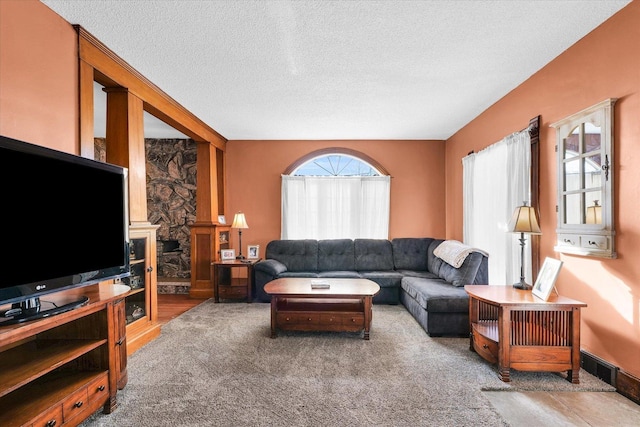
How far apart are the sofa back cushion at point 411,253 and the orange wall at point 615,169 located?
210 cm

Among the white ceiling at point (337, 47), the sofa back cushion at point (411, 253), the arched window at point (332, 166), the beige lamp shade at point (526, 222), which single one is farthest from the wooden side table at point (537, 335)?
the arched window at point (332, 166)

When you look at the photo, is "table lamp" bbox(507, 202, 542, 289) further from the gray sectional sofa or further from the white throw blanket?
the white throw blanket

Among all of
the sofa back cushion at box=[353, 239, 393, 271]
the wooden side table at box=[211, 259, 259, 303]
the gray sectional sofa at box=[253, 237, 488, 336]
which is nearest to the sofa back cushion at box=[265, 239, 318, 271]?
Answer: the gray sectional sofa at box=[253, 237, 488, 336]

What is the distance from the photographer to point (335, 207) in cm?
538

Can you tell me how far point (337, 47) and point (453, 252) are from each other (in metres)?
2.79

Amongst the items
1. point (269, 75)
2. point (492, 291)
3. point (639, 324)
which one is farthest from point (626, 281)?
point (269, 75)

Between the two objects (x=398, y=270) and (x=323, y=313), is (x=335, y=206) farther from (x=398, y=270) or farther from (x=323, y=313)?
(x=323, y=313)

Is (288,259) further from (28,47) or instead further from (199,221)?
(28,47)

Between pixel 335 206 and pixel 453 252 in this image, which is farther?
pixel 335 206

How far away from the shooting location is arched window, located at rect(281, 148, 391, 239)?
211 inches

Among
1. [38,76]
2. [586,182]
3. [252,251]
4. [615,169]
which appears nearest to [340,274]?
[252,251]

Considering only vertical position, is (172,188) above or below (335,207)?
above

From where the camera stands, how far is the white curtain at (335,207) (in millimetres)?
5355

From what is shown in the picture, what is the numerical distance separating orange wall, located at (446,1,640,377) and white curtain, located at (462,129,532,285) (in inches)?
8.7
